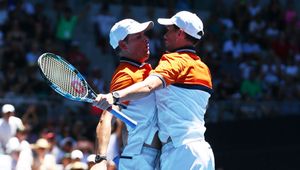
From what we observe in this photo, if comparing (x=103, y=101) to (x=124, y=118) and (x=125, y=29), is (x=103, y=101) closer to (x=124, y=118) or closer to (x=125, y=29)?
(x=124, y=118)

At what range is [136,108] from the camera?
7.65 metres

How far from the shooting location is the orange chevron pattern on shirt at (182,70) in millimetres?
7309

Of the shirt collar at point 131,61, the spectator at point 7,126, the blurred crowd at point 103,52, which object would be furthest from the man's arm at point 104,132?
the spectator at point 7,126

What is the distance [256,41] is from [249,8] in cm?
118

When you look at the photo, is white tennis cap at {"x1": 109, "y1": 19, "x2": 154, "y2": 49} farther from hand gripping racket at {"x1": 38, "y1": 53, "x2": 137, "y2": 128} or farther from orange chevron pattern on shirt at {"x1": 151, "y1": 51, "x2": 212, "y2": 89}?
hand gripping racket at {"x1": 38, "y1": 53, "x2": 137, "y2": 128}

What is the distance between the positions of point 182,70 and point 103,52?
13233mm

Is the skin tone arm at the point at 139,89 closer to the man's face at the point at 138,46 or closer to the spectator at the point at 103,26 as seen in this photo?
the man's face at the point at 138,46

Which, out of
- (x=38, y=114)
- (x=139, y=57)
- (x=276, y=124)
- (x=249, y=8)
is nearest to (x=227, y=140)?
(x=276, y=124)

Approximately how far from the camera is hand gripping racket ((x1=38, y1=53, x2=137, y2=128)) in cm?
722

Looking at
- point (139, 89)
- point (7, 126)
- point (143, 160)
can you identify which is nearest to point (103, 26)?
point (7, 126)

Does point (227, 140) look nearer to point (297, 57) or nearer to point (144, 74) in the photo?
point (297, 57)

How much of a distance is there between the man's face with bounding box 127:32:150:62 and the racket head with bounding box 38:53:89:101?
53 cm

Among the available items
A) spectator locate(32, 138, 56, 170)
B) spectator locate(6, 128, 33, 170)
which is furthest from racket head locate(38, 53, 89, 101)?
spectator locate(32, 138, 56, 170)

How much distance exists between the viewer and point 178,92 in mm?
7555
